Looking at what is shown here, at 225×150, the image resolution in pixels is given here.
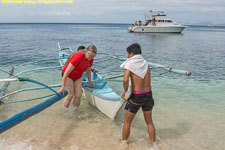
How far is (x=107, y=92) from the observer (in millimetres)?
5637

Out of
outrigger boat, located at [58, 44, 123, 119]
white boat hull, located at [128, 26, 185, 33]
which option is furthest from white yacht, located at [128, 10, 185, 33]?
outrigger boat, located at [58, 44, 123, 119]

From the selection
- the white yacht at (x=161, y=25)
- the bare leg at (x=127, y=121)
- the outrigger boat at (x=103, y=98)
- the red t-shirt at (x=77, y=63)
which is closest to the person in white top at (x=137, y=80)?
the bare leg at (x=127, y=121)

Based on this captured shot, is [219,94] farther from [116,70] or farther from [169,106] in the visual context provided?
[116,70]

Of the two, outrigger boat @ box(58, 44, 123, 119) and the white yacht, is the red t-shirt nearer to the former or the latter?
outrigger boat @ box(58, 44, 123, 119)

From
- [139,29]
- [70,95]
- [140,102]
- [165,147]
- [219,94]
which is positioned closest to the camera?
[140,102]

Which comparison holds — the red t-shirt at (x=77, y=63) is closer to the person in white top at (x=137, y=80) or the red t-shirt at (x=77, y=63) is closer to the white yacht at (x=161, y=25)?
the person in white top at (x=137, y=80)

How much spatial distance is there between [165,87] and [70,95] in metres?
5.08

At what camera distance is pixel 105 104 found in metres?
5.26

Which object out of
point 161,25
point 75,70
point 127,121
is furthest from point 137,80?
point 161,25

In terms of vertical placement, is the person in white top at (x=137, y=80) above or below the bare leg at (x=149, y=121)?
above

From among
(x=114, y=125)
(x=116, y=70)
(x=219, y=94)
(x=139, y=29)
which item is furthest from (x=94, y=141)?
(x=139, y=29)

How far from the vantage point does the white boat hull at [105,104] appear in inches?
191

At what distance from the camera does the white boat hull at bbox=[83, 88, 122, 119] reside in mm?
4843

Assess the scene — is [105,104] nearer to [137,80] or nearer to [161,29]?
[137,80]
